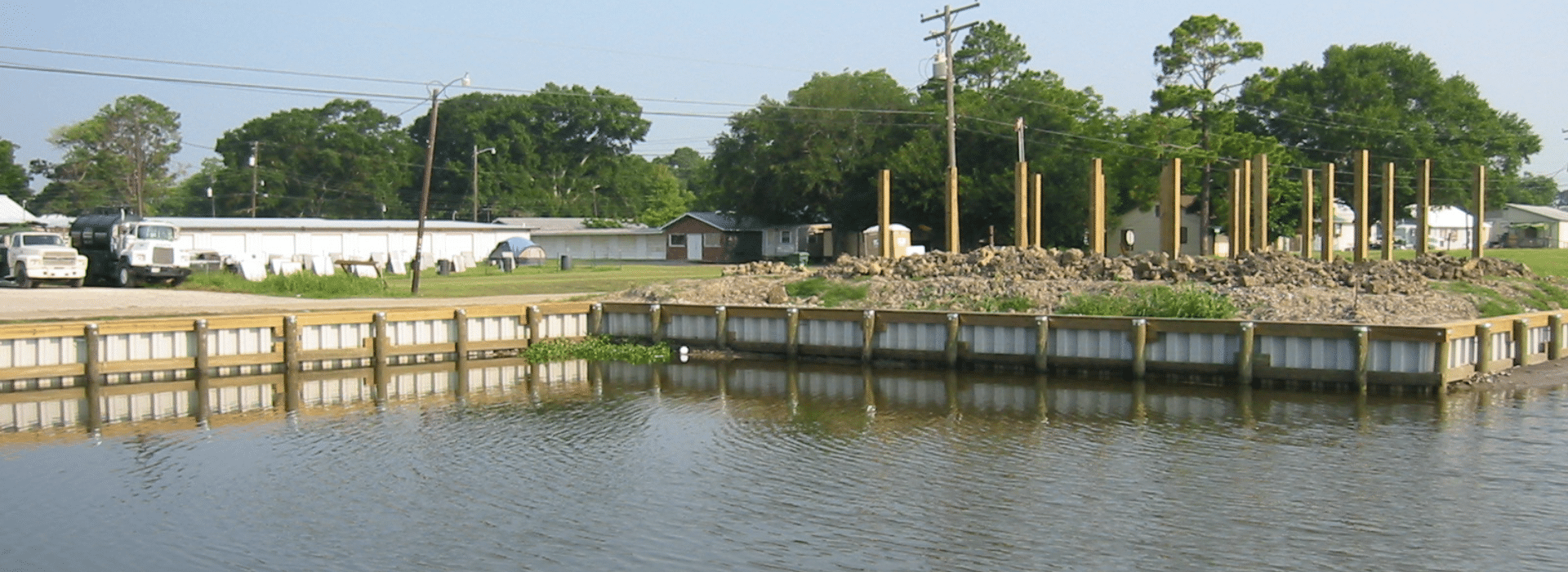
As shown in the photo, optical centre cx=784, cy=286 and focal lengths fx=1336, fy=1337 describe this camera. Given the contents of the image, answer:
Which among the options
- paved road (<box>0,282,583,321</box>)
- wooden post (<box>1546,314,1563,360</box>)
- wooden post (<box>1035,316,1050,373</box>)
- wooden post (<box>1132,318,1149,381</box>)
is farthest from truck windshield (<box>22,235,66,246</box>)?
wooden post (<box>1546,314,1563,360</box>)

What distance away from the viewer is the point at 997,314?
80.5ft

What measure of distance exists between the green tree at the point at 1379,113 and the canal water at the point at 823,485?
68.7 meters

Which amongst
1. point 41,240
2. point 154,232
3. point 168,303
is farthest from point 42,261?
point 168,303

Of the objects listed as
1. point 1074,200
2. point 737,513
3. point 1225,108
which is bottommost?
point 737,513

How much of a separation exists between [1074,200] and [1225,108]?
42.4 feet

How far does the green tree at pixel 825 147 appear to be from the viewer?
73.7m

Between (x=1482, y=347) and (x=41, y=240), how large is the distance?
4333 cm

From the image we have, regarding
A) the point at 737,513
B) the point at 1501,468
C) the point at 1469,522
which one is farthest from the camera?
the point at 1501,468

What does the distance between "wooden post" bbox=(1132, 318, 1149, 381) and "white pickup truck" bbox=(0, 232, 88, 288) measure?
3566cm

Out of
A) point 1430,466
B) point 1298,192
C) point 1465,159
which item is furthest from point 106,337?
point 1465,159

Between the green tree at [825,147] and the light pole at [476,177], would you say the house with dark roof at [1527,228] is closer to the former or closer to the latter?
the green tree at [825,147]

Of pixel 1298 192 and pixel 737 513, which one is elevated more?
pixel 1298 192

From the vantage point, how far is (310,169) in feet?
370

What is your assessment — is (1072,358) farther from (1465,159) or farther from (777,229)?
(1465,159)
